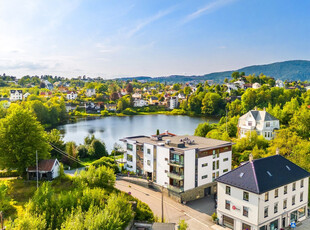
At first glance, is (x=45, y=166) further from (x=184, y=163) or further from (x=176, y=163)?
(x=184, y=163)

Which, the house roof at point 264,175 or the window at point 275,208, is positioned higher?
the house roof at point 264,175

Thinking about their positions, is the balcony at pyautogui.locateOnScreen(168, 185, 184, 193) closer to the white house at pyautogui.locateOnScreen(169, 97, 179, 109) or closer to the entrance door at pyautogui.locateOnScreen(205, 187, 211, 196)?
the entrance door at pyautogui.locateOnScreen(205, 187, 211, 196)

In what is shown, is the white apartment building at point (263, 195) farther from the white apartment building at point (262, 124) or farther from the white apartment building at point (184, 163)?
the white apartment building at point (262, 124)

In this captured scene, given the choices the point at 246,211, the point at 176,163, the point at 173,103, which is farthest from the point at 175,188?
the point at 173,103

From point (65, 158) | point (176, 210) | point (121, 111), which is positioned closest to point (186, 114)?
point (121, 111)

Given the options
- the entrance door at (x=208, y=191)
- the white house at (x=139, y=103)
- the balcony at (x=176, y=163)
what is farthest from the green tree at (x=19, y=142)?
the white house at (x=139, y=103)

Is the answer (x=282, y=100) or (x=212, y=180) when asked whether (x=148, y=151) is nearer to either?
(x=212, y=180)

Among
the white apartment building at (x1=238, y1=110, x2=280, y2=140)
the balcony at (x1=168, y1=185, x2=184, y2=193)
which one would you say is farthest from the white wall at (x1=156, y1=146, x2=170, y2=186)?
the white apartment building at (x1=238, y1=110, x2=280, y2=140)
